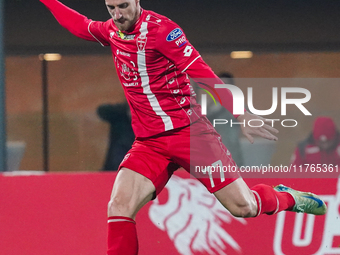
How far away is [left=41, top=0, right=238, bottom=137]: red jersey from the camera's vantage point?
2771 mm

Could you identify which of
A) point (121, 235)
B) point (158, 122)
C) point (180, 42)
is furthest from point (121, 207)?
point (180, 42)

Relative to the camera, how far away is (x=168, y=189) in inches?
143

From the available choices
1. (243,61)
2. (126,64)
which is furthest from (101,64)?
(126,64)

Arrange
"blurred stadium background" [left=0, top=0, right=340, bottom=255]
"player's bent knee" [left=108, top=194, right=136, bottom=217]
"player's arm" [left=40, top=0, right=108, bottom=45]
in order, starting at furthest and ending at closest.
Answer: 1. "blurred stadium background" [left=0, top=0, right=340, bottom=255]
2. "player's arm" [left=40, top=0, right=108, bottom=45]
3. "player's bent knee" [left=108, top=194, right=136, bottom=217]

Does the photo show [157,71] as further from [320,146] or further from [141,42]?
[320,146]

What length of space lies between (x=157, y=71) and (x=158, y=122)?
30 centimetres

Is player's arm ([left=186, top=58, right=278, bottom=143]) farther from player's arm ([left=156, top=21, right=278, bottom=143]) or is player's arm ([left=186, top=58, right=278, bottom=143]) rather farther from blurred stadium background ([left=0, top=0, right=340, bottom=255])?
blurred stadium background ([left=0, top=0, right=340, bottom=255])

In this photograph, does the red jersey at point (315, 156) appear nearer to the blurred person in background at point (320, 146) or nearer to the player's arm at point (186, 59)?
the blurred person in background at point (320, 146)

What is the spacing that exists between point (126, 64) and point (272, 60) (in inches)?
111

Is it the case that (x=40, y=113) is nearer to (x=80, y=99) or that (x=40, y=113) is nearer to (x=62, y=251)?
(x=80, y=99)

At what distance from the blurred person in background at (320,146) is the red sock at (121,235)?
9.02ft

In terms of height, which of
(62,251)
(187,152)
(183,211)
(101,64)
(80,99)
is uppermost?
(101,64)

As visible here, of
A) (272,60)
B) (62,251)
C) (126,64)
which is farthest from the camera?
(272,60)

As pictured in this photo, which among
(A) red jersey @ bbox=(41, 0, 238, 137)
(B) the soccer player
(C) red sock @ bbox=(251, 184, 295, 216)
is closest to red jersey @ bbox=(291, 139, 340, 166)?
(C) red sock @ bbox=(251, 184, 295, 216)
